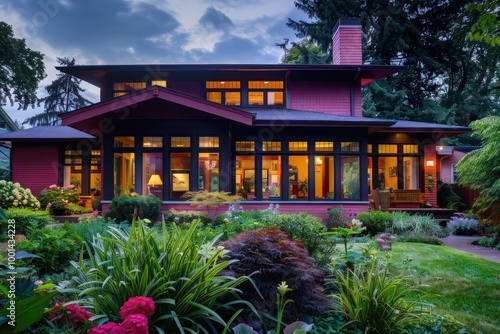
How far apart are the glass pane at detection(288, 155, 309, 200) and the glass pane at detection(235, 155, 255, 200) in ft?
4.42

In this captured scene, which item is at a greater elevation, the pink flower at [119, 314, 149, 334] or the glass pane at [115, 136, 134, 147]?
the glass pane at [115, 136, 134, 147]

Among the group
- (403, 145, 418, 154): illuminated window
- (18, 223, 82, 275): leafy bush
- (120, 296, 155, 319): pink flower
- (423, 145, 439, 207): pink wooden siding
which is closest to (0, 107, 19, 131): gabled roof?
(18, 223, 82, 275): leafy bush

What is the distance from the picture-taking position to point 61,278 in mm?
3967

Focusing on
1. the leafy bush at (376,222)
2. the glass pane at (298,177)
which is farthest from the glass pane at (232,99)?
the leafy bush at (376,222)

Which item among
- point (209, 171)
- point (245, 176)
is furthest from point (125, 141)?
point (245, 176)

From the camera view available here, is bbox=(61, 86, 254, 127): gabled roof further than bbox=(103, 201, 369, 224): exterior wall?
No

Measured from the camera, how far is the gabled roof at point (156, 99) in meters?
10.4

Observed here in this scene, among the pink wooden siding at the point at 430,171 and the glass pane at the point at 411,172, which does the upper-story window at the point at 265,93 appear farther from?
the pink wooden siding at the point at 430,171

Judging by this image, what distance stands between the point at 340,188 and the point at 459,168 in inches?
146

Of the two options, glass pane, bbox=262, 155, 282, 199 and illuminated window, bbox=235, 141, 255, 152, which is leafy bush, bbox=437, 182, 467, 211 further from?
A: illuminated window, bbox=235, 141, 255, 152

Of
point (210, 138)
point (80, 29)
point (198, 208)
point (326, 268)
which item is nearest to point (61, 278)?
point (326, 268)

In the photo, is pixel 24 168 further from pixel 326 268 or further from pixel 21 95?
pixel 326 268

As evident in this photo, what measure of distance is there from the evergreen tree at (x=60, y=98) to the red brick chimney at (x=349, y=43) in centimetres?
2984

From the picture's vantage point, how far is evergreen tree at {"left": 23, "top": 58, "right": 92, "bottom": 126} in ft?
118
